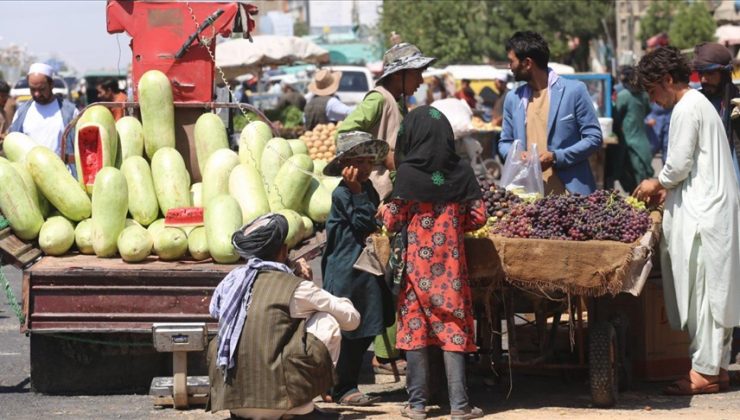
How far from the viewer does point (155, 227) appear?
781 centimetres

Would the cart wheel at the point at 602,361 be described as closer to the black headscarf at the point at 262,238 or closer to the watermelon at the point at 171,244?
the black headscarf at the point at 262,238

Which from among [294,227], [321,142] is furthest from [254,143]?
[321,142]

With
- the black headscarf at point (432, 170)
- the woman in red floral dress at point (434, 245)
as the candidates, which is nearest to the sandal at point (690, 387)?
the woman in red floral dress at point (434, 245)

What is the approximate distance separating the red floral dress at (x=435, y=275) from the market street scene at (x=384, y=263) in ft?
0.04

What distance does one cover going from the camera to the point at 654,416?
22.0 feet

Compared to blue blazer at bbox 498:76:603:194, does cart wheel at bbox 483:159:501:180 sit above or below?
below

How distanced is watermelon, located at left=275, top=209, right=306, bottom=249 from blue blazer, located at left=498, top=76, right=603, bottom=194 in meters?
1.36

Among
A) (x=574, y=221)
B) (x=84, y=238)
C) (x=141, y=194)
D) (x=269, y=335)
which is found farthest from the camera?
(x=141, y=194)

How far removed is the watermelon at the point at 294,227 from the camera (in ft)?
25.7

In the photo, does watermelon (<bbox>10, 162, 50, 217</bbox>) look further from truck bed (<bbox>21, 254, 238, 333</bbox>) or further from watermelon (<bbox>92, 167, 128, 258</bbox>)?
truck bed (<bbox>21, 254, 238, 333</bbox>)

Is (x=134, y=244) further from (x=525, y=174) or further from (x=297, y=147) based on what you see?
(x=525, y=174)

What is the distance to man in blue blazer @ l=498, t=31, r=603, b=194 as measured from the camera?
7875 mm

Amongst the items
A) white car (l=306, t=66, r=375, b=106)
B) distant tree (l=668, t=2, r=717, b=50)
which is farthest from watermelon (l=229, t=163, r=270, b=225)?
distant tree (l=668, t=2, r=717, b=50)

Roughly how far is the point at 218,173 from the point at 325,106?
34.4ft
